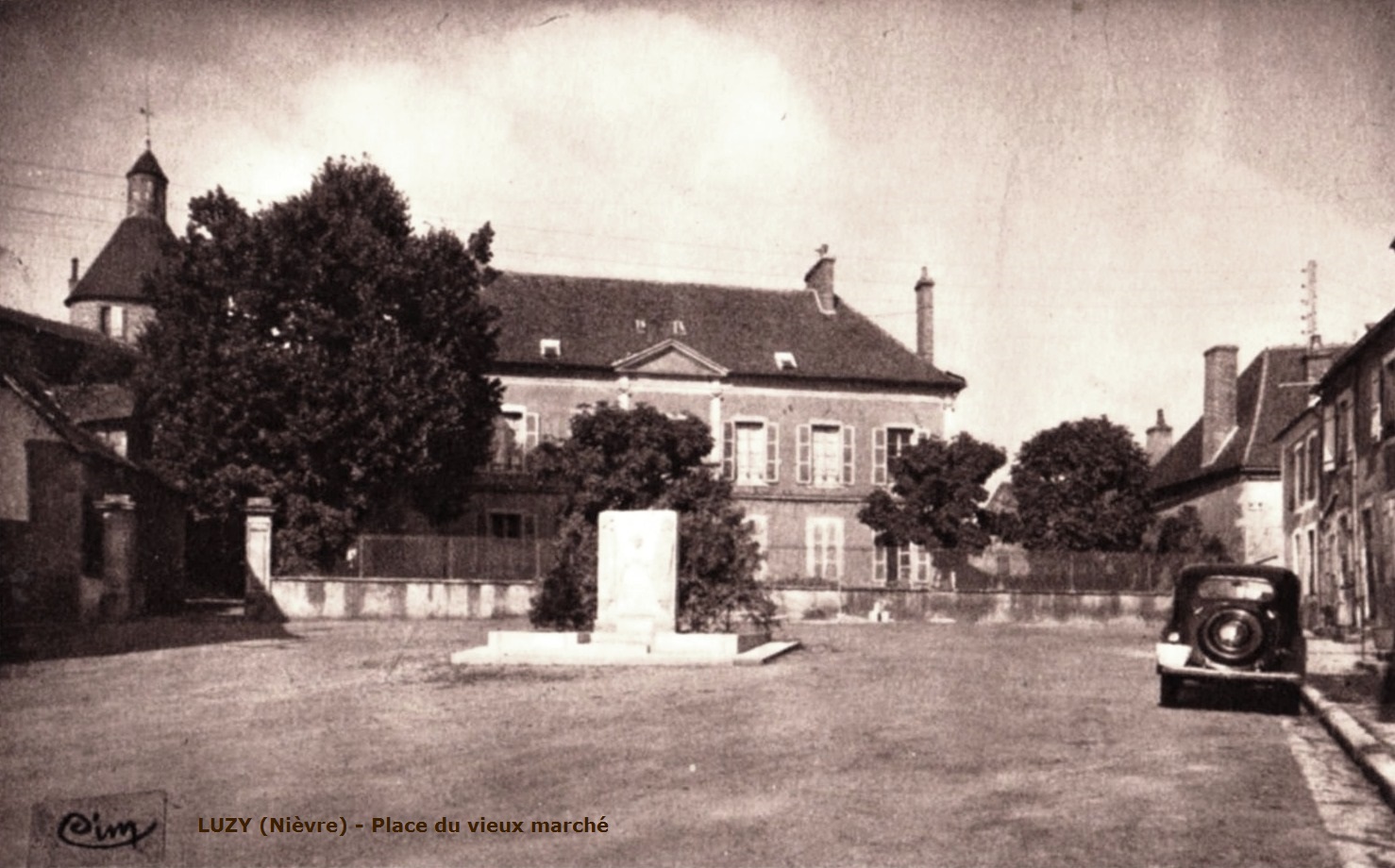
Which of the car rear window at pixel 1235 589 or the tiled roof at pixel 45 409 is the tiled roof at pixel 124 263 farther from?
the car rear window at pixel 1235 589

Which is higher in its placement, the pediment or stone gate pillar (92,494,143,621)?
the pediment

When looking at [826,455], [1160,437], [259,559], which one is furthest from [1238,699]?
[1160,437]

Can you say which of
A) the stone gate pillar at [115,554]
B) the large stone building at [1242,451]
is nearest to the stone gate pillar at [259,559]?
the stone gate pillar at [115,554]

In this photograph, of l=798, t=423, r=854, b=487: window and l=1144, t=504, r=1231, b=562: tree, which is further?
l=798, t=423, r=854, b=487: window

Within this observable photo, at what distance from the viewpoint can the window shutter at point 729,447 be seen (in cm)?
3931

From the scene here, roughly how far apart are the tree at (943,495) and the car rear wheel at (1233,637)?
65.7 ft

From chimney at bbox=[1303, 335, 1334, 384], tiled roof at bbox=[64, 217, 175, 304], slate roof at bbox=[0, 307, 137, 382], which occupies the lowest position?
chimney at bbox=[1303, 335, 1334, 384]

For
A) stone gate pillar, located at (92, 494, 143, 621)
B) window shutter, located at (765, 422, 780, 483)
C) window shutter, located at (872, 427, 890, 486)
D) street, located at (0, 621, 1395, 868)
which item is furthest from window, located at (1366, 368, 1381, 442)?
stone gate pillar, located at (92, 494, 143, 621)

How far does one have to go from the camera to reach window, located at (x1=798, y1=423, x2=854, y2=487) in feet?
131

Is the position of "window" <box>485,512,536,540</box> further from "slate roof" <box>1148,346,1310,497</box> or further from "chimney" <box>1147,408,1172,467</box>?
"chimney" <box>1147,408,1172,467</box>

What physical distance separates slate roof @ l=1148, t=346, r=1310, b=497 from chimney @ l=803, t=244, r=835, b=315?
1188 centimetres

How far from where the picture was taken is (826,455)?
4000 cm

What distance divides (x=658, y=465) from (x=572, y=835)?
79.5 ft

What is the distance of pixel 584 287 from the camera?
42031 mm
